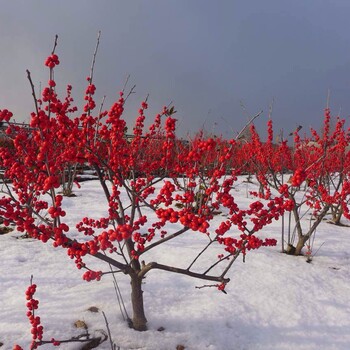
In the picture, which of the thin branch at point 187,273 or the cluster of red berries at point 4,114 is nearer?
the cluster of red berries at point 4,114

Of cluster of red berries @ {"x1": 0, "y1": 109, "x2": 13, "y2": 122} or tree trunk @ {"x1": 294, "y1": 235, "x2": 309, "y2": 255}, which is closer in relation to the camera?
cluster of red berries @ {"x1": 0, "y1": 109, "x2": 13, "y2": 122}

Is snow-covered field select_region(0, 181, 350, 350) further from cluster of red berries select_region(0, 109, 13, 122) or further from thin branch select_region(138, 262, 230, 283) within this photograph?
cluster of red berries select_region(0, 109, 13, 122)

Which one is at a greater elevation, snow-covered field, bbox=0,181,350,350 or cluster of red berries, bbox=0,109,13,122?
cluster of red berries, bbox=0,109,13,122

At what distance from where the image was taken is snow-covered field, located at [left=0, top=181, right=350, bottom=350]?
259 centimetres

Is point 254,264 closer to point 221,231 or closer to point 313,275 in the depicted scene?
point 313,275

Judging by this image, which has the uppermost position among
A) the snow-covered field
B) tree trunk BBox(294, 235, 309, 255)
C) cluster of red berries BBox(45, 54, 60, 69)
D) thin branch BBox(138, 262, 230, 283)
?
cluster of red berries BBox(45, 54, 60, 69)

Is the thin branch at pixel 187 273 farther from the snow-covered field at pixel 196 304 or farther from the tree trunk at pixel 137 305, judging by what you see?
the snow-covered field at pixel 196 304

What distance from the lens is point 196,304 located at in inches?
122

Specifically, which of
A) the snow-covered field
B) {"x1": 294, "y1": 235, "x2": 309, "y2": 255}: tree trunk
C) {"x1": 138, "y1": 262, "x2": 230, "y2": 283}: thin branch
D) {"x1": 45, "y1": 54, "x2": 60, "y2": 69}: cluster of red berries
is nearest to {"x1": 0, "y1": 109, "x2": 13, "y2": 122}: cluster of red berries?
{"x1": 45, "y1": 54, "x2": 60, "y2": 69}: cluster of red berries

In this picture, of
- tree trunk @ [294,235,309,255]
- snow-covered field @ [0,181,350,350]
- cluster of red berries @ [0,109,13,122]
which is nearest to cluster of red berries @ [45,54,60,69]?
cluster of red berries @ [0,109,13,122]

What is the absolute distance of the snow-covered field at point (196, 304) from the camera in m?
2.59

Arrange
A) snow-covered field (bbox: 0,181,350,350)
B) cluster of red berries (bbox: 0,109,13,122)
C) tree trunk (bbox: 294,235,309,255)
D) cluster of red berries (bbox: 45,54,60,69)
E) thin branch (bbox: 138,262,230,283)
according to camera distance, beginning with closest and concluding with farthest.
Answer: cluster of red berries (bbox: 45,54,60,69) → cluster of red berries (bbox: 0,109,13,122) → thin branch (bbox: 138,262,230,283) → snow-covered field (bbox: 0,181,350,350) → tree trunk (bbox: 294,235,309,255)

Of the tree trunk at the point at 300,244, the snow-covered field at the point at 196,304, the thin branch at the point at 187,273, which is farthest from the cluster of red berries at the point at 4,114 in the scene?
the tree trunk at the point at 300,244

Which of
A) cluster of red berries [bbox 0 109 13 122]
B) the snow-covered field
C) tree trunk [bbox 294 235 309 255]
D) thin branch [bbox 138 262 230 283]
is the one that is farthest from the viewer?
tree trunk [bbox 294 235 309 255]
